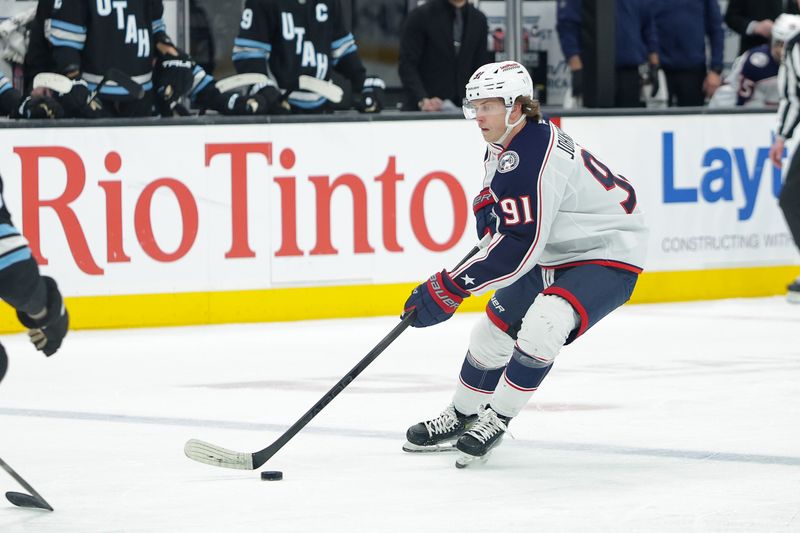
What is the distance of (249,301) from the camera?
796cm

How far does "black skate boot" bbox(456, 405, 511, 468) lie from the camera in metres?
4.35

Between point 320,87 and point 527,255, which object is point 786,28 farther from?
point 527,255

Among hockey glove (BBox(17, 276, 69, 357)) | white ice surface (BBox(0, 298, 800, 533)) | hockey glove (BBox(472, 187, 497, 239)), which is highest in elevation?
hockey glove (BBox(472, 187, 497, 239))

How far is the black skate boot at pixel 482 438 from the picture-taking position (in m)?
4.35

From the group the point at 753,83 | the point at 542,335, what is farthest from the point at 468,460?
the point at 753,83

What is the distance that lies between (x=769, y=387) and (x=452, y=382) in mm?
1159

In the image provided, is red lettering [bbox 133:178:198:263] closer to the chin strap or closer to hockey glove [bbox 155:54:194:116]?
hockey glove [bbox 155:54:194:116]

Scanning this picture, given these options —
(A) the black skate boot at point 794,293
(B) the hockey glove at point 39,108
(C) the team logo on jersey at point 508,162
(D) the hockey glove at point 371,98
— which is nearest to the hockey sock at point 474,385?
(C) the team logo on jersey at point 508,162

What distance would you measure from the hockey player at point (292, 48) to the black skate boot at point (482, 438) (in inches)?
154

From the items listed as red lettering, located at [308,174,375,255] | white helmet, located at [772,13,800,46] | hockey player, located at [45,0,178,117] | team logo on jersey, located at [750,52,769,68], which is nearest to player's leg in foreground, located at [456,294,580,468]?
red lettering, located at [308,174,375,255]

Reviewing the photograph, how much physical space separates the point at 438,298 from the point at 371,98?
406 cm

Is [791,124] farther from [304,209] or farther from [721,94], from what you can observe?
[304,209]

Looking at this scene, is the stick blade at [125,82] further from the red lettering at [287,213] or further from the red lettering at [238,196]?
the red lettering at [287,213]

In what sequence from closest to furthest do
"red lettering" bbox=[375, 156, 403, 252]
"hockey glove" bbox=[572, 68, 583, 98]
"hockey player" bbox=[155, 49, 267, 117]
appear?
"hockey player" bbox=[155, 49, 267, 117] → "red lettering" bbox=[375, 156, 403, 252] → "hockey glove" bbox=[572, 68, 583, 98]
